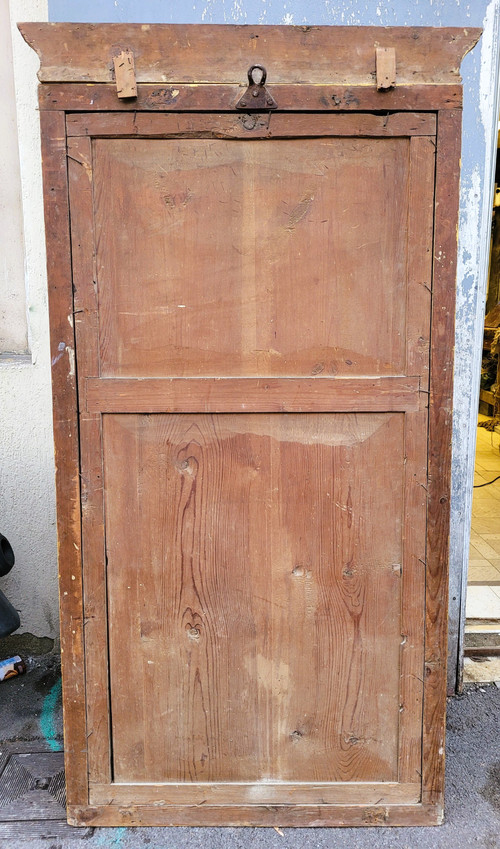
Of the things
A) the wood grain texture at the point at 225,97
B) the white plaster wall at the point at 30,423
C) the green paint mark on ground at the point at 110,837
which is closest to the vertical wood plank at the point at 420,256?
the wood grain texture at the point at 225,97

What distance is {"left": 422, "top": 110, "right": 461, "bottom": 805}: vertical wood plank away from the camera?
1.82 metres

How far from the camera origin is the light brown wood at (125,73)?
1.74m

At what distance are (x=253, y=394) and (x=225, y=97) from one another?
0.87 metres

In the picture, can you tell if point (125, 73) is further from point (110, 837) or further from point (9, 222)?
point (110, 837)

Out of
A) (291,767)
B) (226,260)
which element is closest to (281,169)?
(226,260)

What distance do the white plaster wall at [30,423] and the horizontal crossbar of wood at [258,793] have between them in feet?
3.62

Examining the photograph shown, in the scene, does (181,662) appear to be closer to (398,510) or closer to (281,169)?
(398,510)

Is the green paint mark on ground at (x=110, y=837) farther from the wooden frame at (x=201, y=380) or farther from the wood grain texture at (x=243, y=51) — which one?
the wood grain texture at (x=243, y=51)

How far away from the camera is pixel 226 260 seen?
1.87 metres

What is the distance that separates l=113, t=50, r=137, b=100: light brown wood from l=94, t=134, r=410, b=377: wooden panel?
13 centimetres

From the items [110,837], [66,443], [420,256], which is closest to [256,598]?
[66,443]

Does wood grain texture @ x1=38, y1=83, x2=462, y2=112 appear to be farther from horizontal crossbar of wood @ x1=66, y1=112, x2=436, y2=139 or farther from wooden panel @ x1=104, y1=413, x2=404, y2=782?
wooden panel @ x1=104, y1=413, x2=404, y2=782

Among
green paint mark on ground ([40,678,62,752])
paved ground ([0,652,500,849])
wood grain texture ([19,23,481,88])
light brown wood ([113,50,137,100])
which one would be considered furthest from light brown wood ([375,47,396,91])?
green paint mark on ground ([40,678,62,752])

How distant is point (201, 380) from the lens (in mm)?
1901
